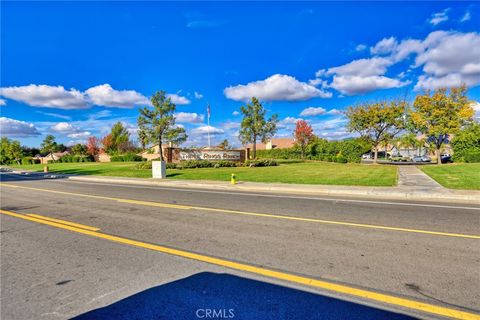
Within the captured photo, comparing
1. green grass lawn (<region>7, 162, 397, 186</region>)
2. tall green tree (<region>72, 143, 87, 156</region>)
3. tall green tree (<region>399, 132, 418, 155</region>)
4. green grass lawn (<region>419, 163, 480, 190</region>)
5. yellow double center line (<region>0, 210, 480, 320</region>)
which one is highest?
tall green tree (<region>72, 143, 87, 156</region>)


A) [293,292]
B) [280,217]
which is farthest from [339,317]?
[280,217]

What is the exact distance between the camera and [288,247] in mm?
4594

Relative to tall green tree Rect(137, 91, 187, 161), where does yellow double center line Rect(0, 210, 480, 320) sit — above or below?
below

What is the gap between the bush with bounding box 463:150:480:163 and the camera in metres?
28.9

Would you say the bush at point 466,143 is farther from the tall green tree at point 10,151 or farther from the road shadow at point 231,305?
the tall green tree at point 10,151

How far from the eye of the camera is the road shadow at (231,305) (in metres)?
2.66

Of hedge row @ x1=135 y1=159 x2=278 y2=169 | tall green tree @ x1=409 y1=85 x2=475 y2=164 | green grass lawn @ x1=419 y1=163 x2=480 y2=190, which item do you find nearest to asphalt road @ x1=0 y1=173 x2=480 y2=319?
green grass lawn @ x1=419 y1=163 x2=480 y2=190

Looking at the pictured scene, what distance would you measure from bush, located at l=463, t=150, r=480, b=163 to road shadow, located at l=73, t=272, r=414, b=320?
3548 cm

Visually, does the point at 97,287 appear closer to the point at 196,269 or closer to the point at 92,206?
the point at 196,269

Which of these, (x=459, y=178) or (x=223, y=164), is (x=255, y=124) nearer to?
(x=223, y=164)

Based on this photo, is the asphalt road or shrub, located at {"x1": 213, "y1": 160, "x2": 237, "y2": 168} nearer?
the asphalt road

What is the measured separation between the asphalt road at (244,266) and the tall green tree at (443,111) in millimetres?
28178

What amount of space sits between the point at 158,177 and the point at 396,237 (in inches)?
646

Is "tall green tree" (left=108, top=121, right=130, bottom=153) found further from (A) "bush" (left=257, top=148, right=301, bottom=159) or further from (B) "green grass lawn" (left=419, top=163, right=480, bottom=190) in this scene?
(B) "green grass lawn" (left=419, top=163, right=480, bottom=190)
